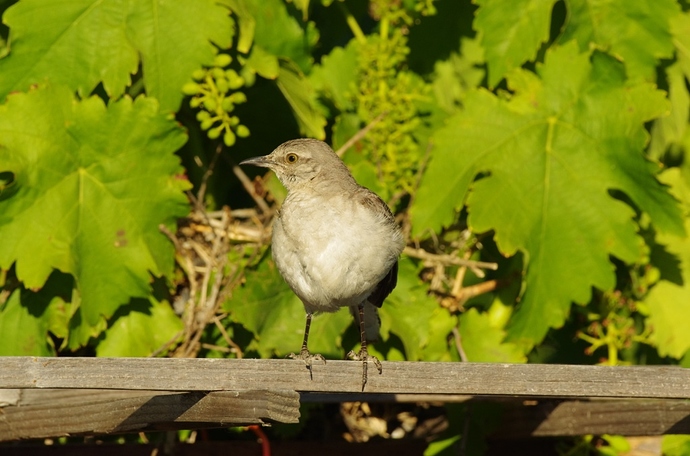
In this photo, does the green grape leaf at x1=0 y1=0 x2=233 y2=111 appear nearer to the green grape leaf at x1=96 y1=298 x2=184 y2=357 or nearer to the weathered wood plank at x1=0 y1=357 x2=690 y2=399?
the green grape leaf at x1=96 y1=298 x2=184 y2=357

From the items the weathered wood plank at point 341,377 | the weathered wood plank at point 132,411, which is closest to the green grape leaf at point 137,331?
the weathered wood plank at point 132,411

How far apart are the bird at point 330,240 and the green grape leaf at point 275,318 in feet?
1.60

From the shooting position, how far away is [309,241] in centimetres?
498

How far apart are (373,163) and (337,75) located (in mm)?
644

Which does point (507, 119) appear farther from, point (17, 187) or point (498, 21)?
point (17, 187)

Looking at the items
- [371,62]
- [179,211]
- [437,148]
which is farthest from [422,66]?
[179,211]

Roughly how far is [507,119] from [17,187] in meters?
2.80

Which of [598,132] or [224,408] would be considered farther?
[598,132]

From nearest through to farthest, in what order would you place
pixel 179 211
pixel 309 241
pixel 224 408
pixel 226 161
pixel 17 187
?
pixel 224 408 → pixel 309 241 → pixel 17 187 → pixel 179 211 → pixel 226 161

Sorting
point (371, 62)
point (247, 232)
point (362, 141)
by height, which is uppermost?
point (371, 62)

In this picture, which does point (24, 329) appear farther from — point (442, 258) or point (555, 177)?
point (555, 177)

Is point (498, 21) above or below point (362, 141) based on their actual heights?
above

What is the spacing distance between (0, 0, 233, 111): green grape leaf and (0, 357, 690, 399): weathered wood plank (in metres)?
2.12

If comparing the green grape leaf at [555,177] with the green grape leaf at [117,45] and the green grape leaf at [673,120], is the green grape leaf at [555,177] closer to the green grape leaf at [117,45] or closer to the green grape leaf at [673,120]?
the green grape leaf at [673,120]
